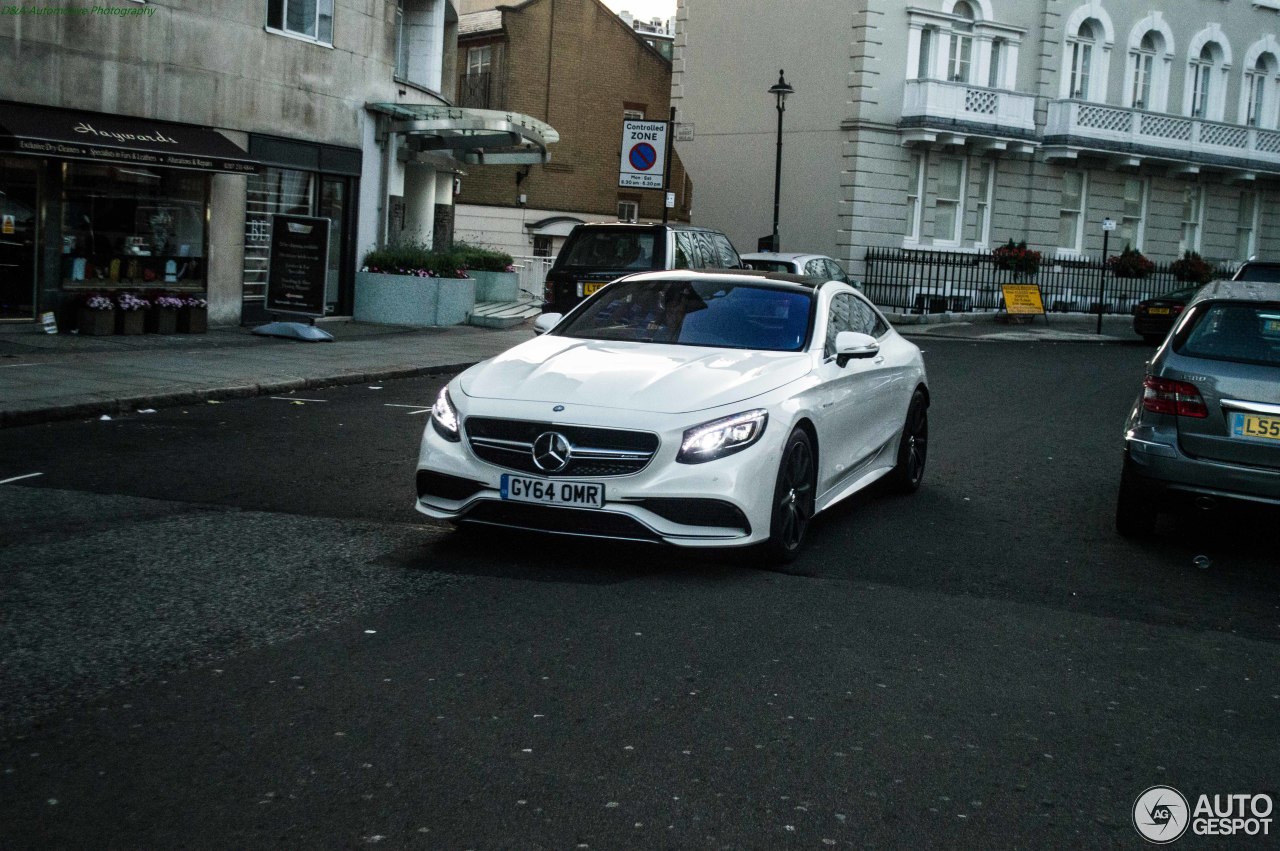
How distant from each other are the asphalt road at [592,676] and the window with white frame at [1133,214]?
34.7 meters

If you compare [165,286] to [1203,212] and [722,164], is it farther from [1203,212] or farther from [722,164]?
[1203,212]

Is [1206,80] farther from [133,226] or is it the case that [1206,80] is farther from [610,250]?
[133,226]

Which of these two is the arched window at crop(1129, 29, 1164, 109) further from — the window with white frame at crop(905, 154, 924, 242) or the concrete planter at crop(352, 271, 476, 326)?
the concrete planter at crop(352, 271, 476, 326)

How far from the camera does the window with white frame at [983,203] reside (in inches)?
1503

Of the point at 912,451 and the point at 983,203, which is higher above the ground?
the point at 983,203

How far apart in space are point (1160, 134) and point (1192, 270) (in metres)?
4.07

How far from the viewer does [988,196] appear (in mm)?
38500

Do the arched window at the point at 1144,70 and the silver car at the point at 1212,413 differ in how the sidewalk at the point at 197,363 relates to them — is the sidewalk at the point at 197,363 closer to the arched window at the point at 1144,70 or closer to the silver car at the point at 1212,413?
the silver car at the point at 1212,413

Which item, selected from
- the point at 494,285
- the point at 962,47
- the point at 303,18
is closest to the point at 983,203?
the point at 962,47

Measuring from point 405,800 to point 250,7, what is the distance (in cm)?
1861

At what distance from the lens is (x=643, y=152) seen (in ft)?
69.4

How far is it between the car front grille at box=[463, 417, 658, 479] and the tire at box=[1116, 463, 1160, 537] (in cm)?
317

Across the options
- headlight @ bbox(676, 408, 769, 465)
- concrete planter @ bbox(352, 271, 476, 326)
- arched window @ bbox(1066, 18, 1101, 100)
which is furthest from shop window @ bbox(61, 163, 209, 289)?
arched window @ bbox(1066, 18, 1101, 100)

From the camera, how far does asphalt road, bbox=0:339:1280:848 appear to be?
12.8 feet
